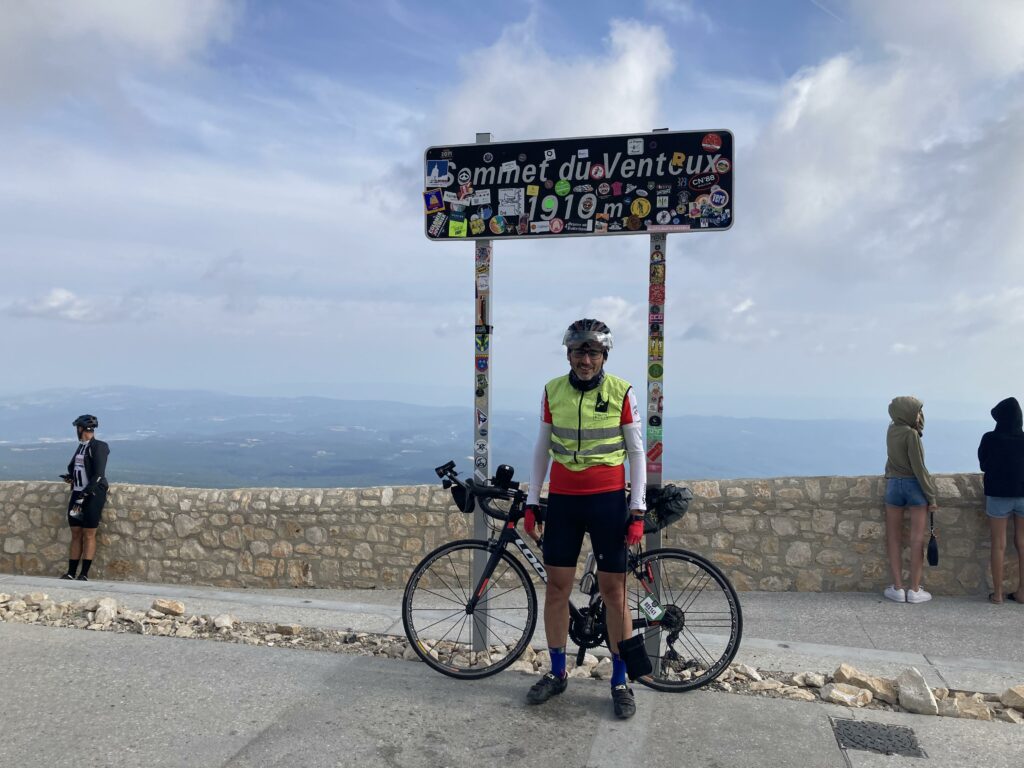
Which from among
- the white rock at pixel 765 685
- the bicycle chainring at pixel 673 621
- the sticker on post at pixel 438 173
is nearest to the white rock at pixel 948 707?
the white rock at pixel 765 685

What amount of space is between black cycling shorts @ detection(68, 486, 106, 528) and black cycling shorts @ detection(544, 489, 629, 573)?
289 inches

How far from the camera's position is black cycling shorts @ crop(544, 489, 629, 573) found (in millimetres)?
3908

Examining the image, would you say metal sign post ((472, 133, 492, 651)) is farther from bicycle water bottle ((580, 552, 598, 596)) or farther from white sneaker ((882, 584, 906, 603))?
white sneaker ((882, 584, 906, 603))

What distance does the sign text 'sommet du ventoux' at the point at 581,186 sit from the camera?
4.60 meters

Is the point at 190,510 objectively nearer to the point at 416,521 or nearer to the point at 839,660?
the point at 416,521

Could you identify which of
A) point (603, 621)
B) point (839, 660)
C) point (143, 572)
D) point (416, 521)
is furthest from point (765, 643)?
point (143, 572)

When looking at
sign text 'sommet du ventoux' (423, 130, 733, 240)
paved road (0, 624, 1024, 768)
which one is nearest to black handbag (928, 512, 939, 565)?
paved road (0, 624, 1024, 768)

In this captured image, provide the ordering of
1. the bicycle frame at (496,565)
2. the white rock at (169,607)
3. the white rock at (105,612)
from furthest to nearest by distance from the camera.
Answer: the white rock at (169,607) → the white rock at (105,612) → the bicycle frame at (496,565)

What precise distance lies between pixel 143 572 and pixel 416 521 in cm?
387

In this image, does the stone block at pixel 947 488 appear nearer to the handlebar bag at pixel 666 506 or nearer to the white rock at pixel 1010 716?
the white rock at pixel 1010 716

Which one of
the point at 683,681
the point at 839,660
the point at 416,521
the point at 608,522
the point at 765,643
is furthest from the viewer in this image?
the point at 416,521

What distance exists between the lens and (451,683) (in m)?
4.29

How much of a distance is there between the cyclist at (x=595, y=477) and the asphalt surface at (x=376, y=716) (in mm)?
347

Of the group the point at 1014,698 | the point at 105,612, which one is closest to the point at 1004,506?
the point at 1014,698
